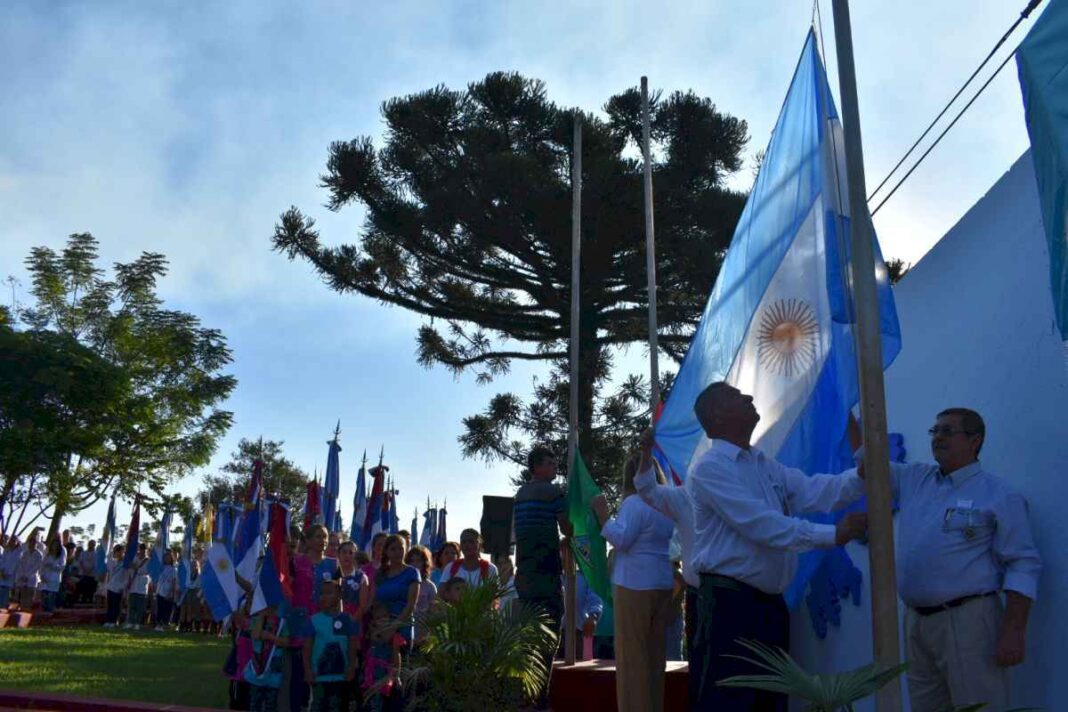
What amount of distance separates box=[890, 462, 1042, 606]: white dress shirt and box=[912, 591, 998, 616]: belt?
1 cm

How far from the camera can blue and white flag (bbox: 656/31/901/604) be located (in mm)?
4410

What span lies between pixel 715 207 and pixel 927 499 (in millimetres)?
17481

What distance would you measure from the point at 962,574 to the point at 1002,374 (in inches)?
34.8

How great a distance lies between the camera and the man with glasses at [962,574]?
3562 millimetres

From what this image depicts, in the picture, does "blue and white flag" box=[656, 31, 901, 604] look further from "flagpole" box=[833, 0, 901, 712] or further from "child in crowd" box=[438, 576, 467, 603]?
"child in crowd" box=[438, 576, 467, 603]

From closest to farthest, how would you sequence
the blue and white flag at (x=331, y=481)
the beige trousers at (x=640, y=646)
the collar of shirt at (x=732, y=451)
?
the collar of shirt at (x=732, y=451), the beige trousers at (x=640, y=646), the blue and white flag at (x=331, y=481)

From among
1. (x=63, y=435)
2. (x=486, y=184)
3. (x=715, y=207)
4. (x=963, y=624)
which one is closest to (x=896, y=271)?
(x=715, y=207)

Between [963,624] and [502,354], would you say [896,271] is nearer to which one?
[502,354]

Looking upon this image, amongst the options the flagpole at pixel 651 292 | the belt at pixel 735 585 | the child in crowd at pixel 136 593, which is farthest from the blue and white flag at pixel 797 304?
the child in crowd at pixel 136 593

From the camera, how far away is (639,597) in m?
5.58

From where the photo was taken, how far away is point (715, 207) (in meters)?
21.0

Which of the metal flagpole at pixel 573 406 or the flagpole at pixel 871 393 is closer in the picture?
the flagpole at pixel 871 393

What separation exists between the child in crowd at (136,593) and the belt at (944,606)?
19243 millimetres

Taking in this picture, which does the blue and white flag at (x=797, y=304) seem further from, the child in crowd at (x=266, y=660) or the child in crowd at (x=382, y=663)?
the child in crowd at (x=266, y=660)
